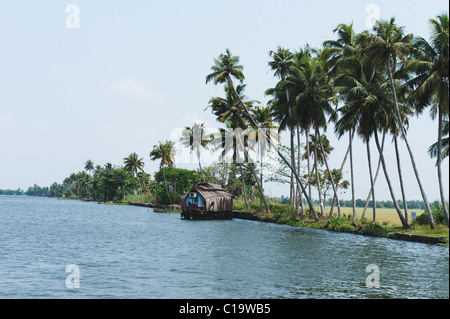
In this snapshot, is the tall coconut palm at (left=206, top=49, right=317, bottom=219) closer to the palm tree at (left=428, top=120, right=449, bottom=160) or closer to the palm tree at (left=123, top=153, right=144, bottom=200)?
the palm tree at (left=428, top=120, right=449, bottom=160)

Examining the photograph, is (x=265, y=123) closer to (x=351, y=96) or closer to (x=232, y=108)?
(x=232, y=108)

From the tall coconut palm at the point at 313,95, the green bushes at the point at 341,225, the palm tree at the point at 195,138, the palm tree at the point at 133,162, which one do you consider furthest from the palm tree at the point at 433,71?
the palm tree at the point at 133,162

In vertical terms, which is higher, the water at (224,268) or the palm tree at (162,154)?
the palm tree at (162,154)

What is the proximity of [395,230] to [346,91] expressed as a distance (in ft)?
40.4

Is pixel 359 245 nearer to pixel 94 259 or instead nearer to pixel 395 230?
pixel 395 230

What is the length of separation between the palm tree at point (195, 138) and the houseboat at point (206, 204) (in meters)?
16.7

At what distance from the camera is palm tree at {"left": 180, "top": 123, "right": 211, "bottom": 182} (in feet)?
252

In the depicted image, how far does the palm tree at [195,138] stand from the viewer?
76.7 meters

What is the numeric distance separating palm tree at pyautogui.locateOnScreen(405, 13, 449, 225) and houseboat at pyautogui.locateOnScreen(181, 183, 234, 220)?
105 feet

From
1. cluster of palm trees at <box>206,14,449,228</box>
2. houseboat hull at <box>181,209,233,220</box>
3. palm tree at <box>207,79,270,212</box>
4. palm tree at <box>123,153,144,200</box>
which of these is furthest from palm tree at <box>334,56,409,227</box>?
palm tree at <box>123,153,144,200</box>

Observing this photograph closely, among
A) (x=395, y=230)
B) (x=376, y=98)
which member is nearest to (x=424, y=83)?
(x=376, y=98)

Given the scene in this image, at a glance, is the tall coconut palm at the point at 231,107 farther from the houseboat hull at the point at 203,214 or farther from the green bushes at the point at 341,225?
the green bushes at the point at 341,225

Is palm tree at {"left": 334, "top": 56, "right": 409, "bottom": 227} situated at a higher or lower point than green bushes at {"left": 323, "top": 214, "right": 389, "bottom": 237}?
higher

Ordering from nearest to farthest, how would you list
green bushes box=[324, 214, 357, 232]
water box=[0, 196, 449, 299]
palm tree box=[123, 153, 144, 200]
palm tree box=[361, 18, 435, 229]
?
water box=[0, 196, 449, 299]
palm tree box=[361, 18, 435, 229]
green bushes box=[324, 214, 357, 232]
palm tree box=[123, 153, 144, 200]
